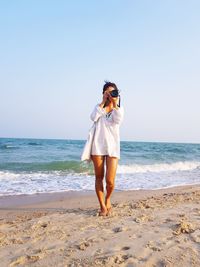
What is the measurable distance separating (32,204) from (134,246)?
3735 millimetres

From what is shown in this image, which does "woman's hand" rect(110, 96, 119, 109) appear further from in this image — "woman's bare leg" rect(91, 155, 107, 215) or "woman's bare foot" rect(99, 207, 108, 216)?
"woman's bare foot" rect(99, 207, 108, 216)

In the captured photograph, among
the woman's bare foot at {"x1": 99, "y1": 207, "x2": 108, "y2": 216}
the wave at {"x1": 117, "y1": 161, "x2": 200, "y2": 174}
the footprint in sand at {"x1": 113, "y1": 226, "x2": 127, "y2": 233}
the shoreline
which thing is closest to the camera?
the footprint in sand at {"x1": 113, "y1": 226, "x2": 127, "y2": 233}

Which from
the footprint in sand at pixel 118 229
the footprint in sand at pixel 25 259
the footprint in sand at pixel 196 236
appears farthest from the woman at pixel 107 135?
the footprint in sand at pixel 25 259

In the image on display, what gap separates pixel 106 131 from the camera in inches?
199

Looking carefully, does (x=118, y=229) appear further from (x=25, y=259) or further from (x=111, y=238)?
(x=25, y=259)

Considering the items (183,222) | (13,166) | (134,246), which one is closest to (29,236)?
(134,246)

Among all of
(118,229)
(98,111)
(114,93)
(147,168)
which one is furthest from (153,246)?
(147,168)

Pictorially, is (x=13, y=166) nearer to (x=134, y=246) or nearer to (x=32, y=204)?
(x=32, y=204)

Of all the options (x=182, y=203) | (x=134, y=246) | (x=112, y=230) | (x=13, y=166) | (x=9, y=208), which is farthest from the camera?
(x=13, y=166)

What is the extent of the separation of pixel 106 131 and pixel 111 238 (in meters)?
1.72

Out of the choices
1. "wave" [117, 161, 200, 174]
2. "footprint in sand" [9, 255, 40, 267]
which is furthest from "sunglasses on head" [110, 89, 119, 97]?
"wave" [117, 161, 200, 174]

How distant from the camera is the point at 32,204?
6.83 meters

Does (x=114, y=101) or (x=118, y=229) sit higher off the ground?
(x=114, y=101)

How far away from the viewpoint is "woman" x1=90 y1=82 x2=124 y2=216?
197 inches
